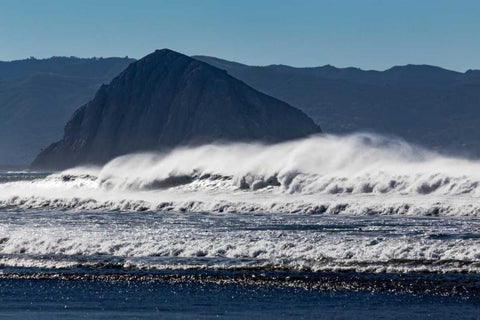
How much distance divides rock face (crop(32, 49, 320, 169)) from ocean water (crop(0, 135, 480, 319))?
353 ft

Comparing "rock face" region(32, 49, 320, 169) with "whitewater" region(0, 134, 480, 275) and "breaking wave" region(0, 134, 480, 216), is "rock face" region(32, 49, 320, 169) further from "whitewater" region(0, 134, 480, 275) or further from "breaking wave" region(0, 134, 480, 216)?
"whitewater" region(0, 134, 480, 275)

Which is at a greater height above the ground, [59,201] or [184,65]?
[184,65]

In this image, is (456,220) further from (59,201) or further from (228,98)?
(228,98)

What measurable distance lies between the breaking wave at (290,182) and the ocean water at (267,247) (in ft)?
0.44

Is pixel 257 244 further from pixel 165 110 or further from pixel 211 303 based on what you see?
pixel 165 110

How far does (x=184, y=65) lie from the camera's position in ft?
586

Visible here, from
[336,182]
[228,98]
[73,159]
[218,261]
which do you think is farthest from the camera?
[73,159]

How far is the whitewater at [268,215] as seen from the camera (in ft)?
97.5

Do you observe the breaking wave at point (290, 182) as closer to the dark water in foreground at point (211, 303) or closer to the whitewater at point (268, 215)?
the whitewater at point (268, 215)

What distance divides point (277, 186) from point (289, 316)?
37.4m

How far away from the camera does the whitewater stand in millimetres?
29703

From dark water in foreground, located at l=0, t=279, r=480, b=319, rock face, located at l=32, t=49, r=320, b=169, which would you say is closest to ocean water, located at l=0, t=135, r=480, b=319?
dark water in foreground, located at l=0, t=279, r=480, b=319

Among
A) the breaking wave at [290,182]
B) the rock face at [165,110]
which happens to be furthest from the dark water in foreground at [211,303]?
the rock face at [165,110]

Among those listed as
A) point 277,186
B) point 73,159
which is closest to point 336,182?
point 277,186
